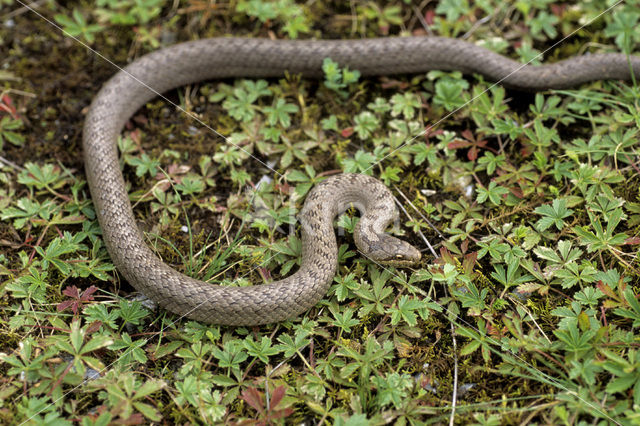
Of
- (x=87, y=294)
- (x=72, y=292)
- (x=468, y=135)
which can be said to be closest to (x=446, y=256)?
(x=468, y=135)

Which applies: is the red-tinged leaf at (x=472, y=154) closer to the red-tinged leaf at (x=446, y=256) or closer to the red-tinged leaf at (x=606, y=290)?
the red-tinged leaf at (x=446, y=256)

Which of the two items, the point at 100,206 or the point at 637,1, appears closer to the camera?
the point at 100,206

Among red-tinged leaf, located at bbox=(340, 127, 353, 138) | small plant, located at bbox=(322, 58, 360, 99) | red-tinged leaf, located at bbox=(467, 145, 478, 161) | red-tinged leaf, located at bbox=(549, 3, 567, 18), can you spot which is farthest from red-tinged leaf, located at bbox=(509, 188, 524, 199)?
red-tinged leaf, located at bbox=(549, 3, 567, 18)

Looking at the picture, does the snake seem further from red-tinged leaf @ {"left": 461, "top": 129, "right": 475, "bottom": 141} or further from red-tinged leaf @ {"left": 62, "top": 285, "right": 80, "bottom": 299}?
red-tinged leaf @ {"left": 461, "top": 129, "right": 475, "bottom": 141}

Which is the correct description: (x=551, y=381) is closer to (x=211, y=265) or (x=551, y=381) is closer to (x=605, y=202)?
(x=605, y=202)

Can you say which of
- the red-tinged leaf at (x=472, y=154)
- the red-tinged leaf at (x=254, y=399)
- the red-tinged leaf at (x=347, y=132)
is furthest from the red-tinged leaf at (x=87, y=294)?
the red-tinged leaf at (x=472, y=154)

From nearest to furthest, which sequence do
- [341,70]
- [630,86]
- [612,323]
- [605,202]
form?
[612,323] < [605,202] < [630,86] < [341,70]

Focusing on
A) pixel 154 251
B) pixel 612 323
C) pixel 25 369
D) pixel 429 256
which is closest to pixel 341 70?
pixel 429 256
